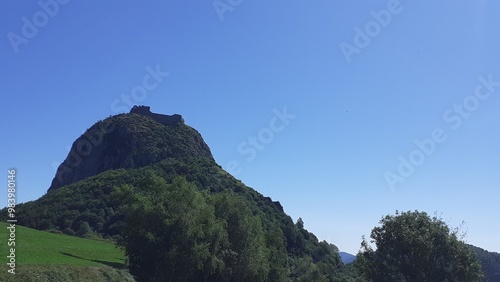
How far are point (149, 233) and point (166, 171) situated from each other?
7942 centimetres

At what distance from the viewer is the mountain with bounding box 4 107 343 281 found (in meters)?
41.3

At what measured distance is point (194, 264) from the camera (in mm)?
41812

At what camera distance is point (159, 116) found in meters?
172

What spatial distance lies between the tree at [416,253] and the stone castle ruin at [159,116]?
131m

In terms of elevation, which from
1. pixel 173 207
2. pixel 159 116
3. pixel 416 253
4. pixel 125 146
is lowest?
pixel 416 253

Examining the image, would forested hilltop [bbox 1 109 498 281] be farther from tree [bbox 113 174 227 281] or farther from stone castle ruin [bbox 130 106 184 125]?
stone castle ruin [bbox 130 106 184 125]

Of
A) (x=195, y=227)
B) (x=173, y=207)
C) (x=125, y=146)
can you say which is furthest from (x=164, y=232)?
(x=125, y=146)

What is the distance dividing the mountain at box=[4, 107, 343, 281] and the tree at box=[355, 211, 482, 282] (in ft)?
49.0

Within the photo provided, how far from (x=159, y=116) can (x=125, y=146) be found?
2890cm

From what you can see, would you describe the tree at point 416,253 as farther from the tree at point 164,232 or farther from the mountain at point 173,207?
the tree at point 164,232

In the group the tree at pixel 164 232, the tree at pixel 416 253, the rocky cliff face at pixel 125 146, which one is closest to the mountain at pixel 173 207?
the tree at pixel 164 232

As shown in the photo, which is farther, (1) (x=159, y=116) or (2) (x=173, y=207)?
(1) (x=159, y=116)

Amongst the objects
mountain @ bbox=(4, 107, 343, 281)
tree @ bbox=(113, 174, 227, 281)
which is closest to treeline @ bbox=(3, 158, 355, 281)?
tree @ bbox=(113, 174, 227, 281)

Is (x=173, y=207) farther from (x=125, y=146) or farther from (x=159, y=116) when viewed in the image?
(x=159, y=116)
